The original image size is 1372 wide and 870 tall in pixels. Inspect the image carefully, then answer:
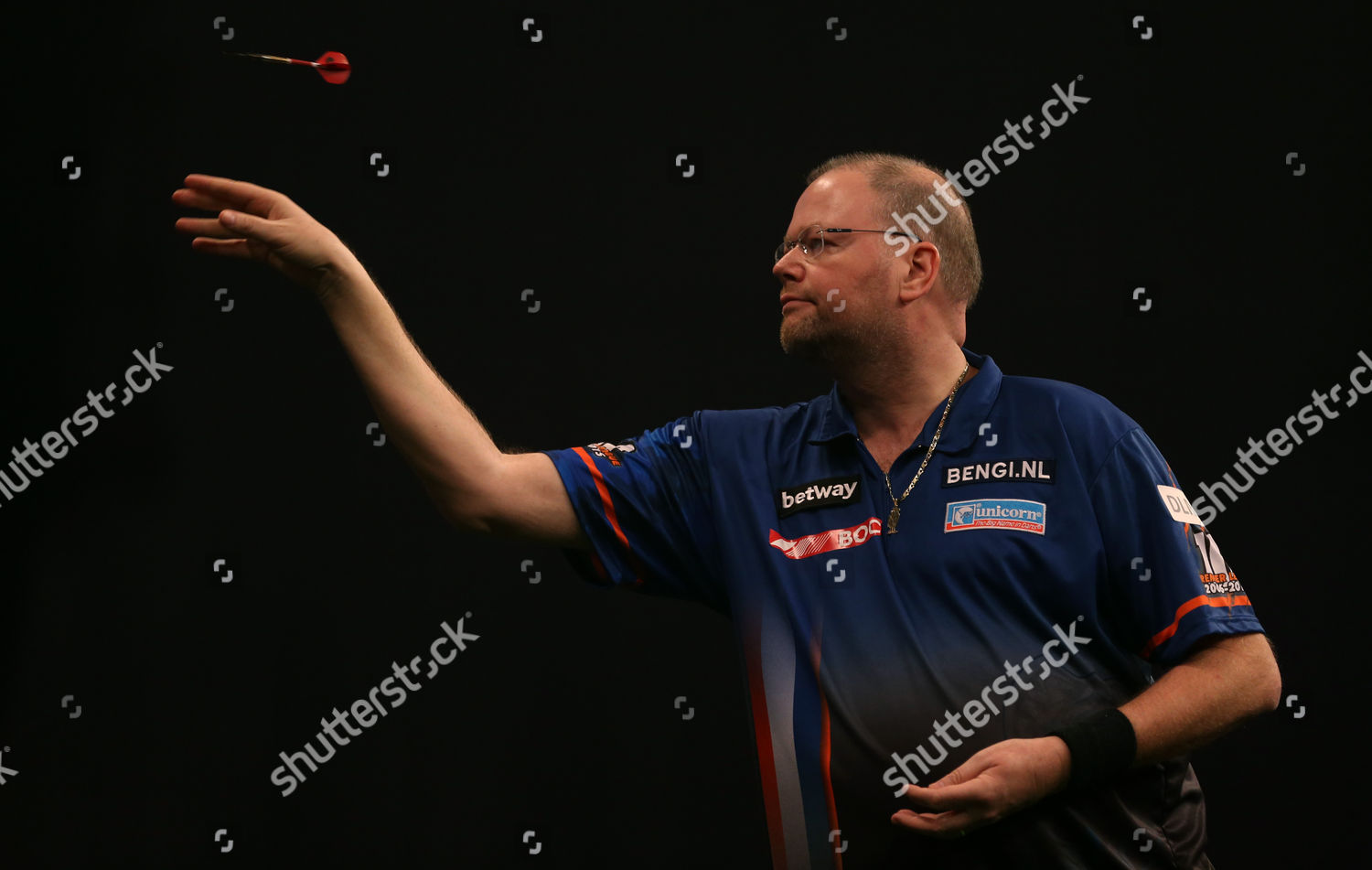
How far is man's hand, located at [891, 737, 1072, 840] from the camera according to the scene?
1.46 m

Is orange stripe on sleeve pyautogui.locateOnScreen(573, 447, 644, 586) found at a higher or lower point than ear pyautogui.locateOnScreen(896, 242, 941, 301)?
lower

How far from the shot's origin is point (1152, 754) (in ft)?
5.18

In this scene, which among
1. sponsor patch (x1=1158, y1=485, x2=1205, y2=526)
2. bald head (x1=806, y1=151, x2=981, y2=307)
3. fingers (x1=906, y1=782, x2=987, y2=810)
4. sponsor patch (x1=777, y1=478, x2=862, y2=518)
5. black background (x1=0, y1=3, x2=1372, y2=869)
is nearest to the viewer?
fingers (x1=906, y1=782, x2=987, y2=810)

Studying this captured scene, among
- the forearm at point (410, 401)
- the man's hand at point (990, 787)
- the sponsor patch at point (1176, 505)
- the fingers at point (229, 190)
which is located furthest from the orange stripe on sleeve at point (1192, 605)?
the fingers at point (229, 190)

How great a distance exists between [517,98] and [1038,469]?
4.77ft

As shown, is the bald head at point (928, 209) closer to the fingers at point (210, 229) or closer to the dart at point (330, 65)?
the dart at point (330, 65)

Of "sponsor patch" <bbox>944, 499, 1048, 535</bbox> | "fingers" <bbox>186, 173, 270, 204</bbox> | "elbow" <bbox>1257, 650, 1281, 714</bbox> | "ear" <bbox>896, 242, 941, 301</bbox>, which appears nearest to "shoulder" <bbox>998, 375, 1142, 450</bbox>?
"sponsor patch" <bbox>944, 499, 1048, 535</bbox>

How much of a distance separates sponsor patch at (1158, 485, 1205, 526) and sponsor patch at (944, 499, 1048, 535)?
168mm

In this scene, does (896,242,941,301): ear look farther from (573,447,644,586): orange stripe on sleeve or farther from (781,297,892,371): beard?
(573,447,644,586): orange stripe on sleeve

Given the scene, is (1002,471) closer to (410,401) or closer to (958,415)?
(958,415)

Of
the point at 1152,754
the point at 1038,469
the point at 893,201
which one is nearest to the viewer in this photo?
the point at 1152,754

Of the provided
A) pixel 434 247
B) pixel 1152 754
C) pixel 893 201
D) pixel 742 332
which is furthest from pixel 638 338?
pixel 1152 754

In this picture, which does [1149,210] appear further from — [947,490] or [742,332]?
[947,490]

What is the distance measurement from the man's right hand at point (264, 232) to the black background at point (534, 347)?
3.23ft
